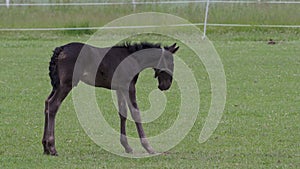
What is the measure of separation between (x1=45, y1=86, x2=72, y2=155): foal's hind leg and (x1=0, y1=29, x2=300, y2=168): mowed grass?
0.16 m

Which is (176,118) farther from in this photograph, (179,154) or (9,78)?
(9,78)

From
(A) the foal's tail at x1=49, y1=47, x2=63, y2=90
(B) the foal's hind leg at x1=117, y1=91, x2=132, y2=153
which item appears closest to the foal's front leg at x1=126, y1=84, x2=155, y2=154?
(B) the foal's hind leg at x1=117, y1=91, x2=132, y2=153

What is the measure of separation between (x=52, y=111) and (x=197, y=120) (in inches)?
119

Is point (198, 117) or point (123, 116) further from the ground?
point (123, 116)

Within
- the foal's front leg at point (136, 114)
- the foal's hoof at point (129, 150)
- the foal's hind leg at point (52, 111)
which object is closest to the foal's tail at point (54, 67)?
the foal's hind leg at point (52, 111)

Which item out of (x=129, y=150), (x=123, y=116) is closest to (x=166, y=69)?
(x=123, y=116)

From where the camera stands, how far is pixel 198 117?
1123 cm

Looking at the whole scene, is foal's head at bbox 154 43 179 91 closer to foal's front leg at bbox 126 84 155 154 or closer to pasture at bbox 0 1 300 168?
foal's front leg at bbox 126 84 155 154

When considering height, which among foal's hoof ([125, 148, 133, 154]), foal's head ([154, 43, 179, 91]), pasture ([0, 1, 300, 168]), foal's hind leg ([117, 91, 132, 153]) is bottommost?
pasture ([0, 1, 300, 168])

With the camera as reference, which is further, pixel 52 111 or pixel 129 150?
pixel 129 150

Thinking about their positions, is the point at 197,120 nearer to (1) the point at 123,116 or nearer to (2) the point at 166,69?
(1) the point at 123,116

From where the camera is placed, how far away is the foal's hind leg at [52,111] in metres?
8.48

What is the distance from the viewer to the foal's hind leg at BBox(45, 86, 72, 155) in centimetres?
848

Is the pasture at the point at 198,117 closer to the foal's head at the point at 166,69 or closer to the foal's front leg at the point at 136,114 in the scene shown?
the foal's front leg at the point at 136,114
